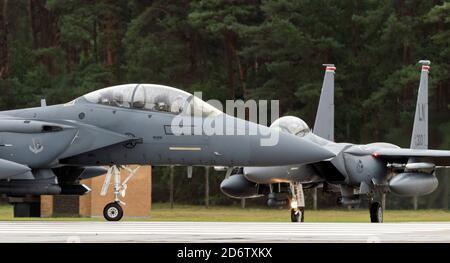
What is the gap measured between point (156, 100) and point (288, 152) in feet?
7.94

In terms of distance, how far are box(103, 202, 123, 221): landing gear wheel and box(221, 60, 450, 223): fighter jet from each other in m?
3.04

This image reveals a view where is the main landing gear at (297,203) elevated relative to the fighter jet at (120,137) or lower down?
lower down

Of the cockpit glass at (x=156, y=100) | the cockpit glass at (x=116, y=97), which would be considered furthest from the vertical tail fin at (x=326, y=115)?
the cockpit glass at (x=116, y=97)

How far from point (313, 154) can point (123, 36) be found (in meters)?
31.3

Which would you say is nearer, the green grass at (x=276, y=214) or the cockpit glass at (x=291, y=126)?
the cockpit glass at (x=291, y=126)

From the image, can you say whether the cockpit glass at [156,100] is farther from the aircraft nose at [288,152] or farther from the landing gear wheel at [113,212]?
the landing gear wheel at [113,212]

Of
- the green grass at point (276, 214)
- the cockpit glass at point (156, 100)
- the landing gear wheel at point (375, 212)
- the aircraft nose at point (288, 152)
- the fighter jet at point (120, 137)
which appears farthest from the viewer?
the green grass at point (276, 214)

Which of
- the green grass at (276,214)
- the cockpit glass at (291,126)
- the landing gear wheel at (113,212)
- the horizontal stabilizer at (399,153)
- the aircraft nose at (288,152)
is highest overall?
the cockpit glass at (291,126)

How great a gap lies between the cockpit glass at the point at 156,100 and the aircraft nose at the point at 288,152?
1034 mm

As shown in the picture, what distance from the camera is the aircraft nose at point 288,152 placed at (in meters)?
20.0

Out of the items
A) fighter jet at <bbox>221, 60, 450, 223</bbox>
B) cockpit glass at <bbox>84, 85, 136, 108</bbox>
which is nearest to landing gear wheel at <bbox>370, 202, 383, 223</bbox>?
fighter jet at <bbox>221, 60, 450, 223</bbox>

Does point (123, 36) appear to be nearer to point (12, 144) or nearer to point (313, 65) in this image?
point (313, 65)

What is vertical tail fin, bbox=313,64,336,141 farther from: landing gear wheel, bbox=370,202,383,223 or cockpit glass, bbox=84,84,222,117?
cockpit glass, bbox=84,84,222,117
